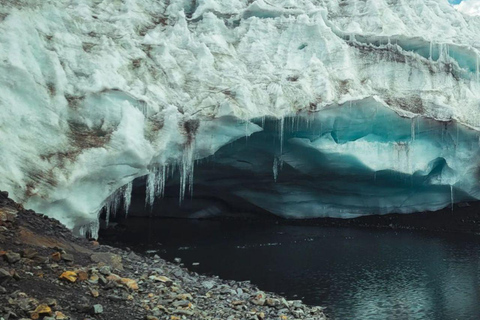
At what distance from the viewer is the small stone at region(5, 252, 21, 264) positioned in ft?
28.9

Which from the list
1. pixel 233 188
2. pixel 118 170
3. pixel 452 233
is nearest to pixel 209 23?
pixel 233 188

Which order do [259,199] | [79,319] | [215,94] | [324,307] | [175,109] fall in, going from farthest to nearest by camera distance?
[259,199], [215,94], [175,109], [324,307], [79,319]

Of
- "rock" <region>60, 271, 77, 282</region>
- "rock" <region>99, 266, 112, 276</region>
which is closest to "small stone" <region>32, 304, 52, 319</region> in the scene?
"rock" <region>60, 271, 77, 282</region>

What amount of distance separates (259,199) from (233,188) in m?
1.90

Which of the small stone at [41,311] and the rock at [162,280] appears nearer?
the small stone at [41,311]

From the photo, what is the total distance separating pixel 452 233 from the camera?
86.5 ft

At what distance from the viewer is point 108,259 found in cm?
1158

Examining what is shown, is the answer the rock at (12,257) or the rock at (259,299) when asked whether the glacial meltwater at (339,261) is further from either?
the rock at (12,257)

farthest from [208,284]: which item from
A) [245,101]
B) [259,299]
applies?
[245,101]

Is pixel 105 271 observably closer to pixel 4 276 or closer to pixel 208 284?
pixel 4 276

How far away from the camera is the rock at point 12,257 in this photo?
880cm

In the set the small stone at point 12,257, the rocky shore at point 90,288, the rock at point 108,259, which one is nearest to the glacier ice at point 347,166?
the rocky shore at point 90,288

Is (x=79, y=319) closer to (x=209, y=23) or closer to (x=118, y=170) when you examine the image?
(x=118, y=170)

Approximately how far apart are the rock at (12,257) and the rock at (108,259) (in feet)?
7.24
